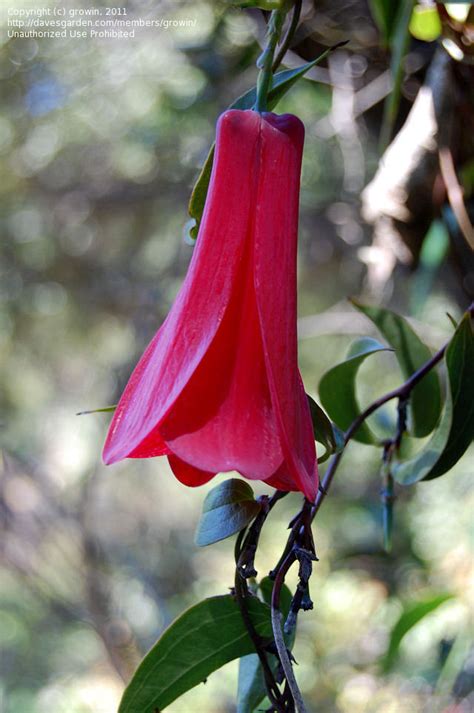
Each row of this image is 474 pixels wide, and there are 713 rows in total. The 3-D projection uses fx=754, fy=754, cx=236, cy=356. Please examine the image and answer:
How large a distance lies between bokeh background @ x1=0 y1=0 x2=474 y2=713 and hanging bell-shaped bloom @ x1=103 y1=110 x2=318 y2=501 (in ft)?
1.96

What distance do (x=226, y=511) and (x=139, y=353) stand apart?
3.81 ft

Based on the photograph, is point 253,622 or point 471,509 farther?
point 471,509

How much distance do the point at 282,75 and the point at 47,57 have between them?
1.08m

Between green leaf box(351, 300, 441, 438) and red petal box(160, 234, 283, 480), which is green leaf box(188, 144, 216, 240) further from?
green leaf box(351, 300, 441, 438)

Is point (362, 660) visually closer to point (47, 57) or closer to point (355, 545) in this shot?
point (355, 545)

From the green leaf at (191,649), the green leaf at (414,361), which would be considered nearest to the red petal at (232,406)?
the green leaf at (191,649)

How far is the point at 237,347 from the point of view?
0.93 feet

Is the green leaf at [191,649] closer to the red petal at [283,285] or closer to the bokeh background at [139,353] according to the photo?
the red petal at [283,285]

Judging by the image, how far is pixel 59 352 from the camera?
1.80 meters

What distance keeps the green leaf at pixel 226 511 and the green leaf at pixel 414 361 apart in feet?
0.65

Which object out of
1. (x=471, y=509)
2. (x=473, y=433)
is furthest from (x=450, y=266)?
(x=471, y=509)

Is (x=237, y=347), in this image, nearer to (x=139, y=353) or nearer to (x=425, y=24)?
(x=425, y=24)

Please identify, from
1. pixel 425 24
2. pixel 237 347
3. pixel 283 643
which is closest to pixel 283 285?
pixel 237 347

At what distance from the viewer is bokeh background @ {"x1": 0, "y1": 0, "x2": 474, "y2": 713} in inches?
43.4
